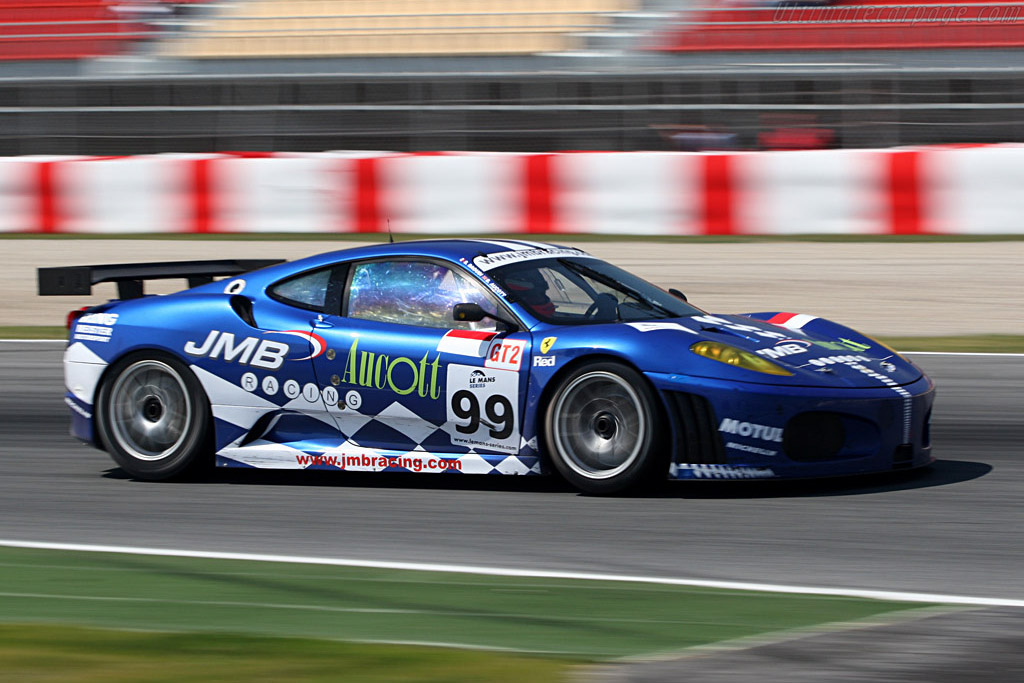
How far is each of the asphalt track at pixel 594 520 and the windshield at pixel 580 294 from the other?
2.53ft

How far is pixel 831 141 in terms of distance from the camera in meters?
17.4

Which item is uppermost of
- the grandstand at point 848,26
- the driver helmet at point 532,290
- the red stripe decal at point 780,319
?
the grandstand at point 848,26

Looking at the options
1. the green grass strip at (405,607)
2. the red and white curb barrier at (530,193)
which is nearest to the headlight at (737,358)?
the green grass strip at (405,607)

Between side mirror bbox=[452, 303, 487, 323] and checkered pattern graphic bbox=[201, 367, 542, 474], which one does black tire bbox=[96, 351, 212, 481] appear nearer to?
checkered pattern graphic bbox=[201, 367, 542, 474]

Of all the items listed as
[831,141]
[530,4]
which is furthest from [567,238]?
[530,4]

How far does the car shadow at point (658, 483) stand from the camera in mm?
6297

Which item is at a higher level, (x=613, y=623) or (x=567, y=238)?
(x=567, y=238)

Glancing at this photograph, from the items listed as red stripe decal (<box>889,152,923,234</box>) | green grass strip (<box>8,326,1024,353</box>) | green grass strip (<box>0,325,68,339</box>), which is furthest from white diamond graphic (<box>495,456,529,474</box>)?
red stripe decal (<box>889,152,923,234</box>)

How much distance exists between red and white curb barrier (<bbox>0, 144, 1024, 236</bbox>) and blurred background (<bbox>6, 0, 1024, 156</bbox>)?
252 centimetres

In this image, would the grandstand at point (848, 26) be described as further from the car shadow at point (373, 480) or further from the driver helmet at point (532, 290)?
the car shadow at point (373, 480)

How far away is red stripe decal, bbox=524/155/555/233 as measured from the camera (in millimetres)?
15516

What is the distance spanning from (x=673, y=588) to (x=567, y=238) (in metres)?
10.9

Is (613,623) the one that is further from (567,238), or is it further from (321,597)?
(567,238)

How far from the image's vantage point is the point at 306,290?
6840 mm
